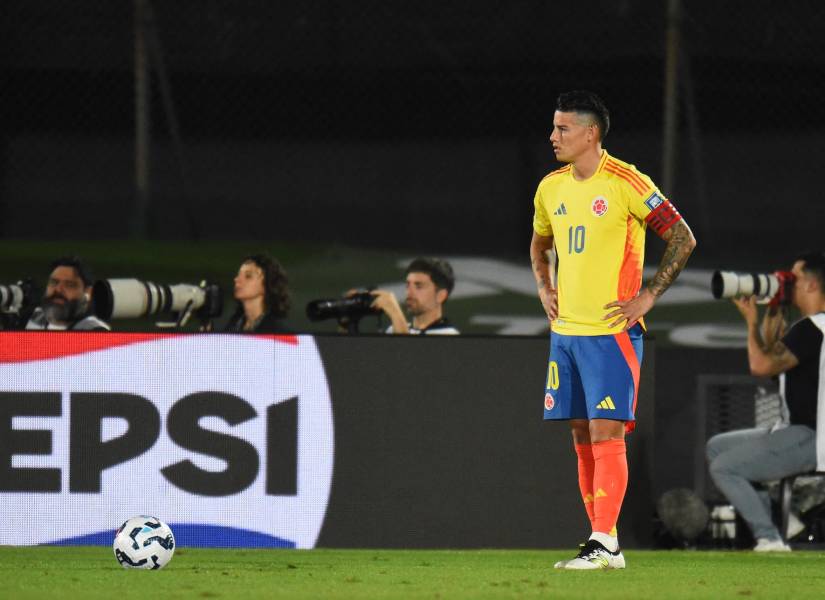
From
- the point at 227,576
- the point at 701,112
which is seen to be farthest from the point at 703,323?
the point at 227,576

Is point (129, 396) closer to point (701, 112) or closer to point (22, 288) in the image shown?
point (22, 288)

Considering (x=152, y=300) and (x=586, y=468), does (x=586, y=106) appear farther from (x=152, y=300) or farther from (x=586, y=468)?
(x=152, y=300)

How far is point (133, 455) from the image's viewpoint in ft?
26.3

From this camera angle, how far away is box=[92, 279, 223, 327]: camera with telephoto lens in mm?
8586

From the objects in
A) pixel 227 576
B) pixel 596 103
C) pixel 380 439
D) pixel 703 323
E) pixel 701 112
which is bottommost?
pixel 227 576

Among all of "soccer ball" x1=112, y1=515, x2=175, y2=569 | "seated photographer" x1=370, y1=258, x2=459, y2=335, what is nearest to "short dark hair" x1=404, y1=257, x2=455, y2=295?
"seated photographer" x1=370, y1=258, x2=459, y2=335

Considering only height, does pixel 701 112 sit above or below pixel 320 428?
above

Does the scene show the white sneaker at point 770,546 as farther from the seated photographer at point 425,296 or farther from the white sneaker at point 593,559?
the seated photographer at point 425,296

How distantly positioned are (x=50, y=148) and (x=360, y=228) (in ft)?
7.78

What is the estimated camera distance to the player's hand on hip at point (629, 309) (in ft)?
21.3

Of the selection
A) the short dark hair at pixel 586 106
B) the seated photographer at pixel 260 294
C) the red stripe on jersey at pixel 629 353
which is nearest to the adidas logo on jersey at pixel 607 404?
the red stripe on jersey at pixel 629 353

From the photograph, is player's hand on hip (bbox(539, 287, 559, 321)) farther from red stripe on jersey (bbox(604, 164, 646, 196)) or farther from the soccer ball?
the soccer ball

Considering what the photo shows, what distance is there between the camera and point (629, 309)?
648 cm

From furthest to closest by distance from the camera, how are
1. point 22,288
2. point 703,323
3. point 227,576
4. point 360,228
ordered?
point 360,228, point 703,323, point 22,288, point 227,576
